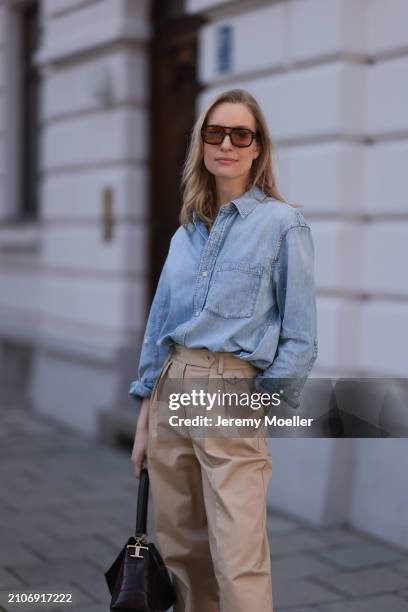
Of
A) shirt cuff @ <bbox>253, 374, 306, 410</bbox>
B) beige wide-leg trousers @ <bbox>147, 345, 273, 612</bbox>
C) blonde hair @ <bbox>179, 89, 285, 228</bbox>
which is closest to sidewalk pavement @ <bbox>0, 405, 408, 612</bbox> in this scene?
beige wide-leg trousers @ <bbox>147, 345, 273, 612</bbox>

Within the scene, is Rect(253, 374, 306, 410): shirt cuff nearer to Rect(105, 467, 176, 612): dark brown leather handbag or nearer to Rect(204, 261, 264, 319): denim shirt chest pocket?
Rect(204, 261, 264, 319): denim shirt chest pocket

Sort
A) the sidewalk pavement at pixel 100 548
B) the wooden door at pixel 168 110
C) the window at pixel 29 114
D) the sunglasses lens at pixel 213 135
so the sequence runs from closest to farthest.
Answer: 1. the sunglasses lens at pixel 213 135
2. the sidewalk pavement at pixel 100 548
3. the wooden door at pixel 168 110
4. the window at pixel 29 114

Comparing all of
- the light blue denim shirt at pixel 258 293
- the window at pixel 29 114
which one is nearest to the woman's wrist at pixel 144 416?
the light blue denim shirt at pixel 258 293

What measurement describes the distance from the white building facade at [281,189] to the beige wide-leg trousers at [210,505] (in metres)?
1.48

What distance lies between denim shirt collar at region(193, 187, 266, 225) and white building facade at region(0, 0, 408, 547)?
3.94 feet

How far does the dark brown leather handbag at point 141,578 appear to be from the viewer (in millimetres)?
2709

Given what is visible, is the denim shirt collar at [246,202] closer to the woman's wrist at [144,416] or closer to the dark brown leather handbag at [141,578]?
the woman's wrist at [144,416]

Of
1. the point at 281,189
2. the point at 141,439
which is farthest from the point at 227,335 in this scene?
the point at 281,189

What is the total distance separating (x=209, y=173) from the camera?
2.94 meters

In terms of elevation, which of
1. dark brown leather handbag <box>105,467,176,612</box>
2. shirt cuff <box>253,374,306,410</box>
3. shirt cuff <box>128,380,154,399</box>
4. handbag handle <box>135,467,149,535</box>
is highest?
shirt cuff <box>253,374,306,410</box>

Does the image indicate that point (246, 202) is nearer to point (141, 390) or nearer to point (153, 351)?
point (153, 351)

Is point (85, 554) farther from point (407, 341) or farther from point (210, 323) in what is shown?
point (210, 323)

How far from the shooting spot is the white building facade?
15.6 ft

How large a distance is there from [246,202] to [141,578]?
1114mm
